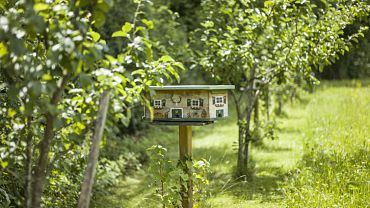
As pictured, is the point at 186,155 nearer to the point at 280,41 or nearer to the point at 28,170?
the point at 28,170

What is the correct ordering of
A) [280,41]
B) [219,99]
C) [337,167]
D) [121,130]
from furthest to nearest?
[121,130] < [280,41] < [337,167] < [219,99]

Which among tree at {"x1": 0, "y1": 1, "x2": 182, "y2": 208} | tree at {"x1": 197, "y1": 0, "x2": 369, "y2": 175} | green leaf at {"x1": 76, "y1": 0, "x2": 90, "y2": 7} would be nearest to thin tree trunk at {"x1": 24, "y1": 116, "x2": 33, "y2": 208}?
tree at {"x1": 0, "y1": 1, "x2": 182, "y2": 208}

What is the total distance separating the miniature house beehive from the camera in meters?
4.22

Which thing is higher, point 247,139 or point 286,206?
point 247,139

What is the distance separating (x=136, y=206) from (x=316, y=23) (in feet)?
10.4

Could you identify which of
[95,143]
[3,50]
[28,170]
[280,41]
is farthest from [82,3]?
[280,41]

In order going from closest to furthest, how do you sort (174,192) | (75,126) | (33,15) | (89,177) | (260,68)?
1. (33,15)
2. (89,177)
3. (75,126)
4. (174,192)
5. (260,68)

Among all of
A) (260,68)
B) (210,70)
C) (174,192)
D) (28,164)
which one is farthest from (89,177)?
(260,68)

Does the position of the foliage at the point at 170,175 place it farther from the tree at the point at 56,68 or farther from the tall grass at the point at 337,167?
the tree at the point at 56,68

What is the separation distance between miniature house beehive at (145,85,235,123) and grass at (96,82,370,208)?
1033 mm

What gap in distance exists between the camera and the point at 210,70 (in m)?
5.96

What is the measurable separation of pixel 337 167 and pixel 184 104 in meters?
2.12

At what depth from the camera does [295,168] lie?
19.4 ft

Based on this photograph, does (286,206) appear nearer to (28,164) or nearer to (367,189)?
(367,189)
